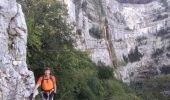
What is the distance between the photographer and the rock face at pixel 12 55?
60.2ft

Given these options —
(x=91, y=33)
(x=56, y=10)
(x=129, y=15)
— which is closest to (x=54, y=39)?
(x=56, y=10)

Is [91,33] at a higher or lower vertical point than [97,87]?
higher

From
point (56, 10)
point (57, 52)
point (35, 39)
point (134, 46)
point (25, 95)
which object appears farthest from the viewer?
point (134, 46)

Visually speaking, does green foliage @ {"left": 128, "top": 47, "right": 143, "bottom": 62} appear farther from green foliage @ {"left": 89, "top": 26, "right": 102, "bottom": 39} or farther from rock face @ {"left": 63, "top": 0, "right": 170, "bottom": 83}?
green foliage @ {"left": 89, "top": 26, "right": 102, "bottom": 39}

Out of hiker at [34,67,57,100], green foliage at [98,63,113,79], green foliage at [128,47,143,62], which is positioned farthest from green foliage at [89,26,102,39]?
hiker at [34,67,57,100]

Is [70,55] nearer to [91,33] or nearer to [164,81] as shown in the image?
[91,33]

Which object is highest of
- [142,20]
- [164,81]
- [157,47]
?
[142,20]

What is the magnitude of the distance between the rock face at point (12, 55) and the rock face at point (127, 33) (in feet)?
152

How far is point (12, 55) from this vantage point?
1948 cm

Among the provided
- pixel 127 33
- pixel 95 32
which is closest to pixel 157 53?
pixel 127 33

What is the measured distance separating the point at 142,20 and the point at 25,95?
310 feet

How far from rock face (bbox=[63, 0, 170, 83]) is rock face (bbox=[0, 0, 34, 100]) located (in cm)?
4629

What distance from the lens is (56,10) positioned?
31.8 m

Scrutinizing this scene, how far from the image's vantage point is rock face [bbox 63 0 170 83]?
258 feet
